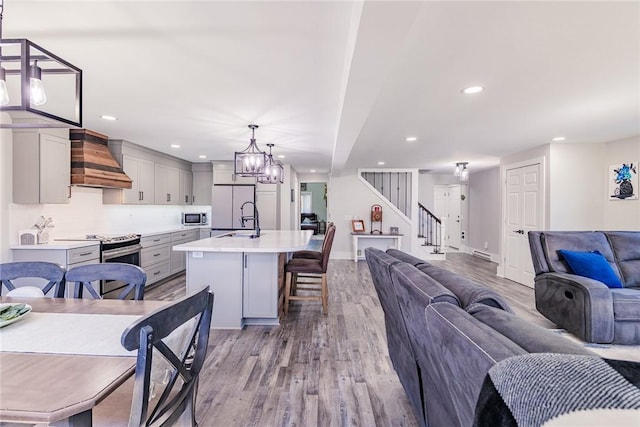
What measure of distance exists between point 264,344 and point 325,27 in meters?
2.71

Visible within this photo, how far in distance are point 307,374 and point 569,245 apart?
3167 mm

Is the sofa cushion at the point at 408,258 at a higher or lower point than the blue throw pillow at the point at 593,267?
higher

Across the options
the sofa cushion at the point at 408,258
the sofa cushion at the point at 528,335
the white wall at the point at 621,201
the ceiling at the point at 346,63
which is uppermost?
the ceiling at the point at 346,63

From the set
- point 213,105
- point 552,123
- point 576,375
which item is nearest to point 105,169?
point 213,105

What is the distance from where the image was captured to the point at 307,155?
5.90m

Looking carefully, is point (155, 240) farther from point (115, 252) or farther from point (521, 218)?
point (521, 218)

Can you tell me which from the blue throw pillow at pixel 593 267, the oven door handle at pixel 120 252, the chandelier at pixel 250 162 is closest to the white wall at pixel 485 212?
the blue throw pillow at pixel 593 267

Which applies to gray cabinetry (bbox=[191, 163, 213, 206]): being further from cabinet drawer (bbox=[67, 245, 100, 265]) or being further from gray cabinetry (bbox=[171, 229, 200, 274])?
cabinet drawer (bbox=[67, 245, 100, 265])

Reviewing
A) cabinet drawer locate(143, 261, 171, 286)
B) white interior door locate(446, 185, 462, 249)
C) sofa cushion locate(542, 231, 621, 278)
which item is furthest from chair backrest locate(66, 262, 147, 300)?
white interior door locate(446, 185, 462, 249)

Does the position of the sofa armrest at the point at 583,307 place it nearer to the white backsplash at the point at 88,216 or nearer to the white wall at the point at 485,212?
the white wall at the point at 485,212

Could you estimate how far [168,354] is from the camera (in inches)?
39.4

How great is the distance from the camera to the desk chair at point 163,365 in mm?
868

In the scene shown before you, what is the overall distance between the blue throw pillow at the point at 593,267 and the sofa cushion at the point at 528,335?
9.32 ft

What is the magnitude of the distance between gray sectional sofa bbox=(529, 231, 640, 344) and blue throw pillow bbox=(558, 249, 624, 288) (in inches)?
2.6
